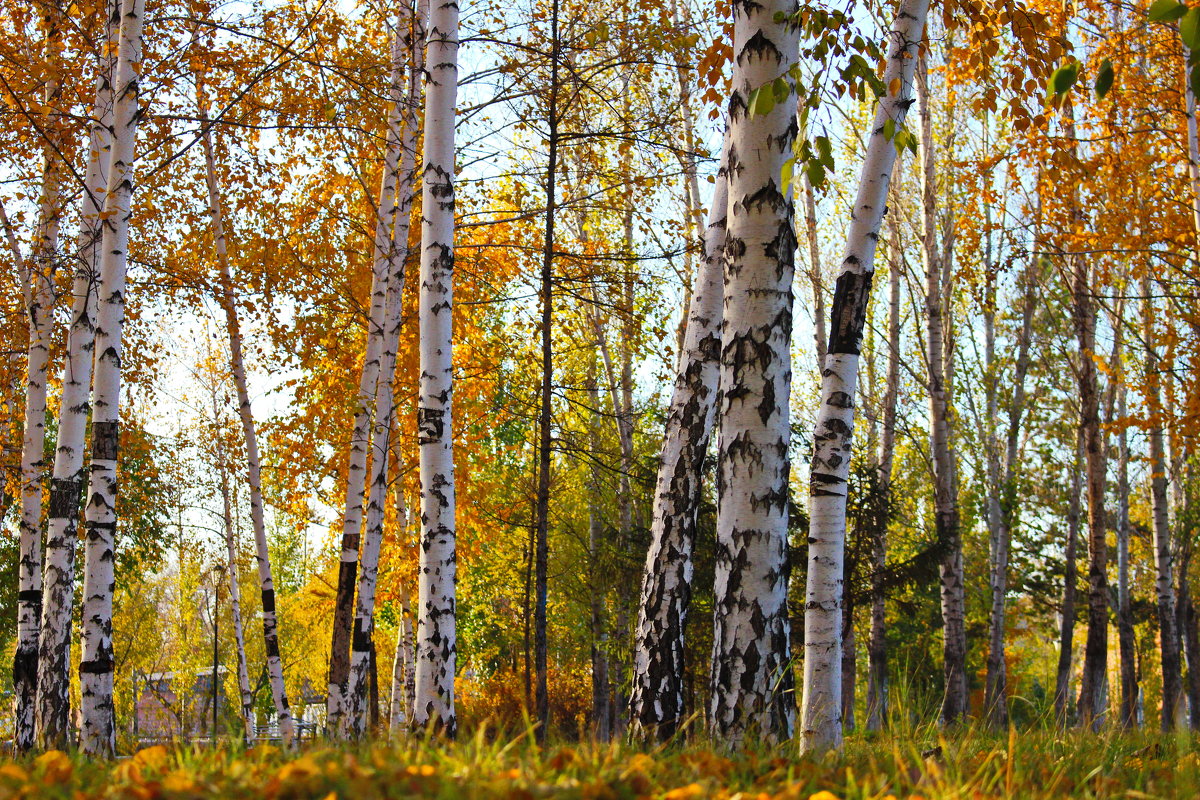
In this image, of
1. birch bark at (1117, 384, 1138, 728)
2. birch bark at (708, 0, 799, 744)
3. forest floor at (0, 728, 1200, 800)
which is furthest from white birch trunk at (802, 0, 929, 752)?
birch bark at (1117, 384, 1138, 728)

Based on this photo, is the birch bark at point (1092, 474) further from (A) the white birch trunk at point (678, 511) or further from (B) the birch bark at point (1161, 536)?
(A) the white birch trunk at point (678, 511)

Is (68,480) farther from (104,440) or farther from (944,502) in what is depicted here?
(944,502)

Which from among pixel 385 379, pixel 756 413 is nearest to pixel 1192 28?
pixel 756 413

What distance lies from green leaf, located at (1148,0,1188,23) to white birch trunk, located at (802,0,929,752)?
2.28 metres

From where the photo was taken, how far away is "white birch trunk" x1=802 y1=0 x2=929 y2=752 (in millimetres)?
4473

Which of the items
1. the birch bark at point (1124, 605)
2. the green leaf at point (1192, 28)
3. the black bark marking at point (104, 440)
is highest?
the green leaf at point (1192, 28)

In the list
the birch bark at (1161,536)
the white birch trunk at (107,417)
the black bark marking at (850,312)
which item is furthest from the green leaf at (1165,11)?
the birch bark at (1161,536)

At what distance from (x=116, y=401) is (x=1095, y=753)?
6286 millimetres

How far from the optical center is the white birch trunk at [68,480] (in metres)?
7.06

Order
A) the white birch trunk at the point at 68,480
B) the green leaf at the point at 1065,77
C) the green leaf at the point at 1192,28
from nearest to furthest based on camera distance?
1. the green leaf at the point at 1192,28
2. the green leaf at the point at 1065,77
3. the white birch trunk at the point at 68,480

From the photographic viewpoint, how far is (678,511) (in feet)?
19.5

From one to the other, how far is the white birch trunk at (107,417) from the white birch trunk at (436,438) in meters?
2.07

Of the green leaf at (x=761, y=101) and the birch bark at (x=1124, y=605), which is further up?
the green leaf at (x=761, y=101)

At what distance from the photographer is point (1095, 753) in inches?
150
